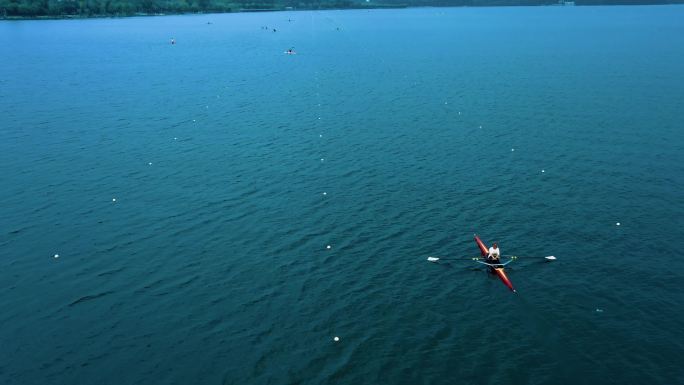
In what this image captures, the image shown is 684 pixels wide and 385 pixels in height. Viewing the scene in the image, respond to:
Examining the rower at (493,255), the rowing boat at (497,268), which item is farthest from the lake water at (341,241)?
the rower at (493,255)

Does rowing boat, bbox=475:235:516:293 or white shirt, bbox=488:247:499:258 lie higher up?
white shirt, bbox=488:247:499:258

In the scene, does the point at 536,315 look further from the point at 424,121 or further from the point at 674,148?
the point at 424,121

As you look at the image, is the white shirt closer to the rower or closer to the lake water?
the rower

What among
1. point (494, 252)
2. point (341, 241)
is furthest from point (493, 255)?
point (341, 241)

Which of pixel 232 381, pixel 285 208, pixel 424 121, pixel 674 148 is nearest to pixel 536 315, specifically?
pixel 232 381

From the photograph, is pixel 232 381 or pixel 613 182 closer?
pixel 232 381

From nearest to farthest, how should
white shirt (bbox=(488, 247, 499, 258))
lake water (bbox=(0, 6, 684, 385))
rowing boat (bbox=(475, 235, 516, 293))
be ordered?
1. lake water (bbox=(0, 6, 684, 385))
2. rowing boat (bbox=(475, 235, 516, 293))
3. white shirt (bbox=(488, 247, 499, 258))

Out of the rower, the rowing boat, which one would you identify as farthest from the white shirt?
the rowing boat

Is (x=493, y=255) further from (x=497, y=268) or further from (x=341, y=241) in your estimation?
(x=341, y=241)
